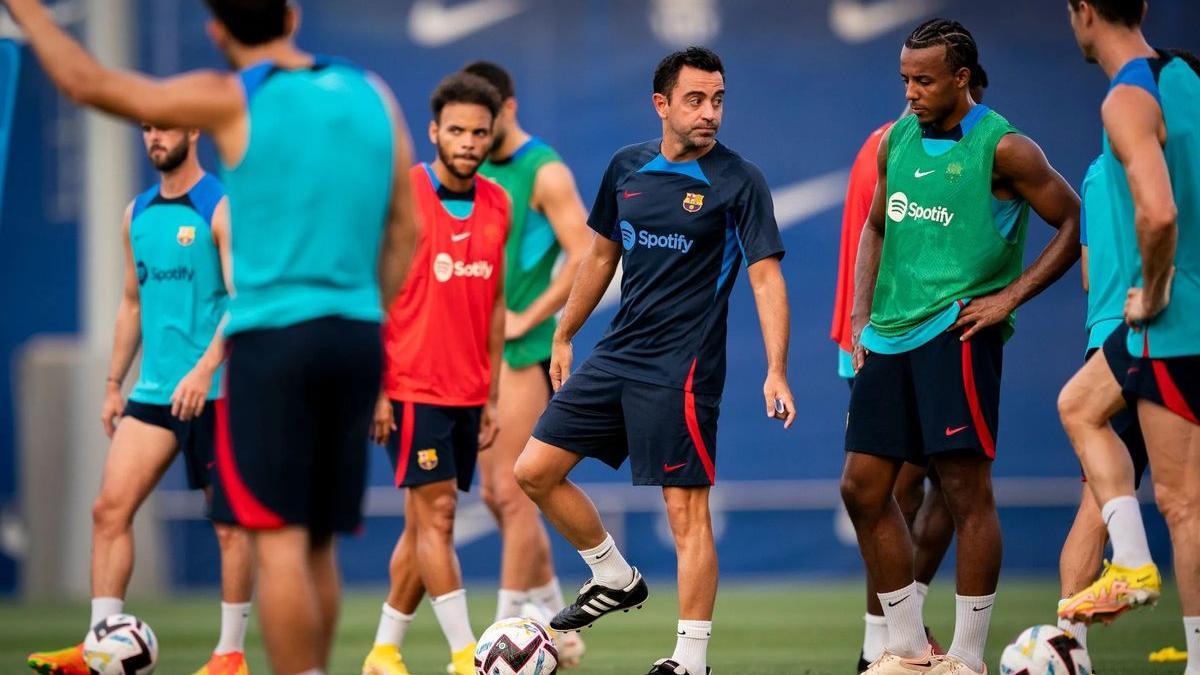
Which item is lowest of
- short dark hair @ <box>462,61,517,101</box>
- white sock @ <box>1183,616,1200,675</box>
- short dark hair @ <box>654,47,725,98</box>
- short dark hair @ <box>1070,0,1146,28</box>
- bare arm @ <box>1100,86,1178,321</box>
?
white sock @ <box>1183,616,1200,675</box>

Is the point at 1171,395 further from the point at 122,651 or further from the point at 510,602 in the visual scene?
the point at 122,651

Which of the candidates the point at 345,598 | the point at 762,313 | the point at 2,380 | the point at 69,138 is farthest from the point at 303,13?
the point at 762,313

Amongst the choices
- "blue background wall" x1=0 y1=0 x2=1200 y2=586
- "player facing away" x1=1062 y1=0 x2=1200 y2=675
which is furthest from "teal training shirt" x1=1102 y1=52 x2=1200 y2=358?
"blue background wall" x1=0 y1=0 x2=1200 y2=586

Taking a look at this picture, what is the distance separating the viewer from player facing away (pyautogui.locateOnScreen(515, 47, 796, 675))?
19.6 feet

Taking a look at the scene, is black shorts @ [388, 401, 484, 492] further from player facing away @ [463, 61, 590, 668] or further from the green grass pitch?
the green grass pitch

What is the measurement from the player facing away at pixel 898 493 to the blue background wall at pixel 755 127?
6905 mm

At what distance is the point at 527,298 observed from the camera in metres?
8.14

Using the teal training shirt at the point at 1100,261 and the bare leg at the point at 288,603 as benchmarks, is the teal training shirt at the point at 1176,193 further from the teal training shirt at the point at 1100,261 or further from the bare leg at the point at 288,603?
the bare leg at the point at 288,603

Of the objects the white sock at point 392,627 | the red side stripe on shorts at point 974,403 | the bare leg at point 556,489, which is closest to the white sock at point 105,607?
the white sock at point 392,627

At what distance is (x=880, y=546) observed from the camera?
597cm

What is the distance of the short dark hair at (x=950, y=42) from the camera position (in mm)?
5836

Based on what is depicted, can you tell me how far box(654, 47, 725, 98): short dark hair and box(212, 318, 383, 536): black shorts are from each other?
91.1 inches

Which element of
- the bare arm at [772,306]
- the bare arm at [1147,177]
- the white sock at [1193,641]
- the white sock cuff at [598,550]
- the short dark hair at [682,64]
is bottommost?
the white sock at [1193,641]

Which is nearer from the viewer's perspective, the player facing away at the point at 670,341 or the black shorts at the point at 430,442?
the player facing away at the point at 670,341
